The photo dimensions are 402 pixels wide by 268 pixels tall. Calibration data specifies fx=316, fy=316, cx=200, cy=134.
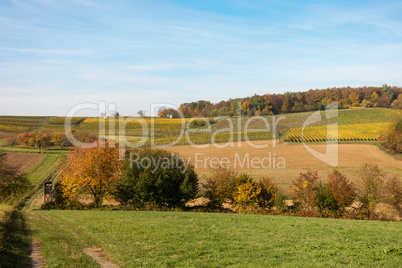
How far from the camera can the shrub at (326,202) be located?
33.1m

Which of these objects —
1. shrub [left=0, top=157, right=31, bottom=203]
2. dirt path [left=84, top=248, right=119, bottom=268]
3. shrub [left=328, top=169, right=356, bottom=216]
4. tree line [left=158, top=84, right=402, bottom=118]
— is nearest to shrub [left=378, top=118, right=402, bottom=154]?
shrub [left=328, top=169, right=356, bottom=216]

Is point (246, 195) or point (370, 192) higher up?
point (370, 192)

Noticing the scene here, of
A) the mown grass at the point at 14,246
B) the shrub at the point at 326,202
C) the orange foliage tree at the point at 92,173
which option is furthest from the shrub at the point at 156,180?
the mown grass at the point at 14,246

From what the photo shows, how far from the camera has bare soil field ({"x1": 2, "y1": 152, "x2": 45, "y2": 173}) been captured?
6475 cm

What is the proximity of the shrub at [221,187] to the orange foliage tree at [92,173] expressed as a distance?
36.3 ft

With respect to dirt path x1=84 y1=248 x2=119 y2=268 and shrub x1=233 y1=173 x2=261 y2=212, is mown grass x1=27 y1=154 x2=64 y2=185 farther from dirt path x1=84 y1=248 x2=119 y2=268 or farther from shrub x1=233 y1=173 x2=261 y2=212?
dirt path x1=84 y1=248 x2=119 y2=268

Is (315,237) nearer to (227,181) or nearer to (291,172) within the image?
(227,181)

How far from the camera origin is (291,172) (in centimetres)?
5309

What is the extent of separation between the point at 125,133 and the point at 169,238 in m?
65.3

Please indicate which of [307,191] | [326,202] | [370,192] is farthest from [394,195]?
[307,191]

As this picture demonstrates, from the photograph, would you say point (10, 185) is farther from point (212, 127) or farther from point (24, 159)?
point (212, 127)

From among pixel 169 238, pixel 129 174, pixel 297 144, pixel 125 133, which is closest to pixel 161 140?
pixel 125 133

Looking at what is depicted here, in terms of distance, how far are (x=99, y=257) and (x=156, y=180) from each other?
22472 mm

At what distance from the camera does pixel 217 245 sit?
1360cm
